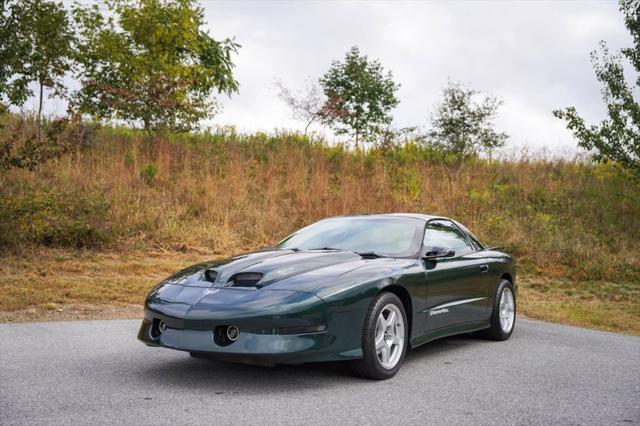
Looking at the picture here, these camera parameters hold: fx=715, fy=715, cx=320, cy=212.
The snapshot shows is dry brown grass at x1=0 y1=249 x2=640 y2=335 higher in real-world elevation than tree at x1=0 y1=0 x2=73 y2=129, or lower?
lower

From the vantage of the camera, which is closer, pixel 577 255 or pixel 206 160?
pixel 577 255

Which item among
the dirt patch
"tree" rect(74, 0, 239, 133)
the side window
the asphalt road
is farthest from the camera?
"tree" rect(74, 0, 239, 133)

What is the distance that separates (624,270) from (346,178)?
7.86 metres

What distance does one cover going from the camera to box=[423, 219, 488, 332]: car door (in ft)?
22.1

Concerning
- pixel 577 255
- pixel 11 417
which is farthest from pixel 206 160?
pixel 11 417

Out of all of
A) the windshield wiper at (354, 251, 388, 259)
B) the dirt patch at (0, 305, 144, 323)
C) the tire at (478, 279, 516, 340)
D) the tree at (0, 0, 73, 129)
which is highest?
the tree at (0, 0, 73, 129)

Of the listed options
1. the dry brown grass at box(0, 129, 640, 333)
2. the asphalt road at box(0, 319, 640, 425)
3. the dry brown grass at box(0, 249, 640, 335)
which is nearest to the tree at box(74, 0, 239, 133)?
the dry brown grass at box(0, 129, 640, 333)

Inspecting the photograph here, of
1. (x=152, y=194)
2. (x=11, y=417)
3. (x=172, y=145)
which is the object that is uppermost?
(x=172, y=145)

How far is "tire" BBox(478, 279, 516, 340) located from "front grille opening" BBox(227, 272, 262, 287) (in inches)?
134

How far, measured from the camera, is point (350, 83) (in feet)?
105

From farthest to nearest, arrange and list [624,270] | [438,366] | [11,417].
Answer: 1. [624,270]
2. [438,366]
3. [11,417]

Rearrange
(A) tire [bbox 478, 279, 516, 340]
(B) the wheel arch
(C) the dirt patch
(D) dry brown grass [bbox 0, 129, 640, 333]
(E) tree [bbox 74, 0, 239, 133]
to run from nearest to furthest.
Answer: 1. (B) the wheel arch
2. (A) tire [bbox 478, 279, 516, 340]
3. (C) the dirt patch
4. (D) dry brown grass [bbox 0, 129, 640, 333]
5. (E) tree [bbox 74, 0, 239, 133]

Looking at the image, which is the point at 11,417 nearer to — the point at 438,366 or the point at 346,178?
the point at 438,366

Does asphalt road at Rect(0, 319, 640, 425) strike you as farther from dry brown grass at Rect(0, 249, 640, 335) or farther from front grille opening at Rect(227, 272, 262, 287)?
dry brown grass at Rect(0, 249, 640, 335)
